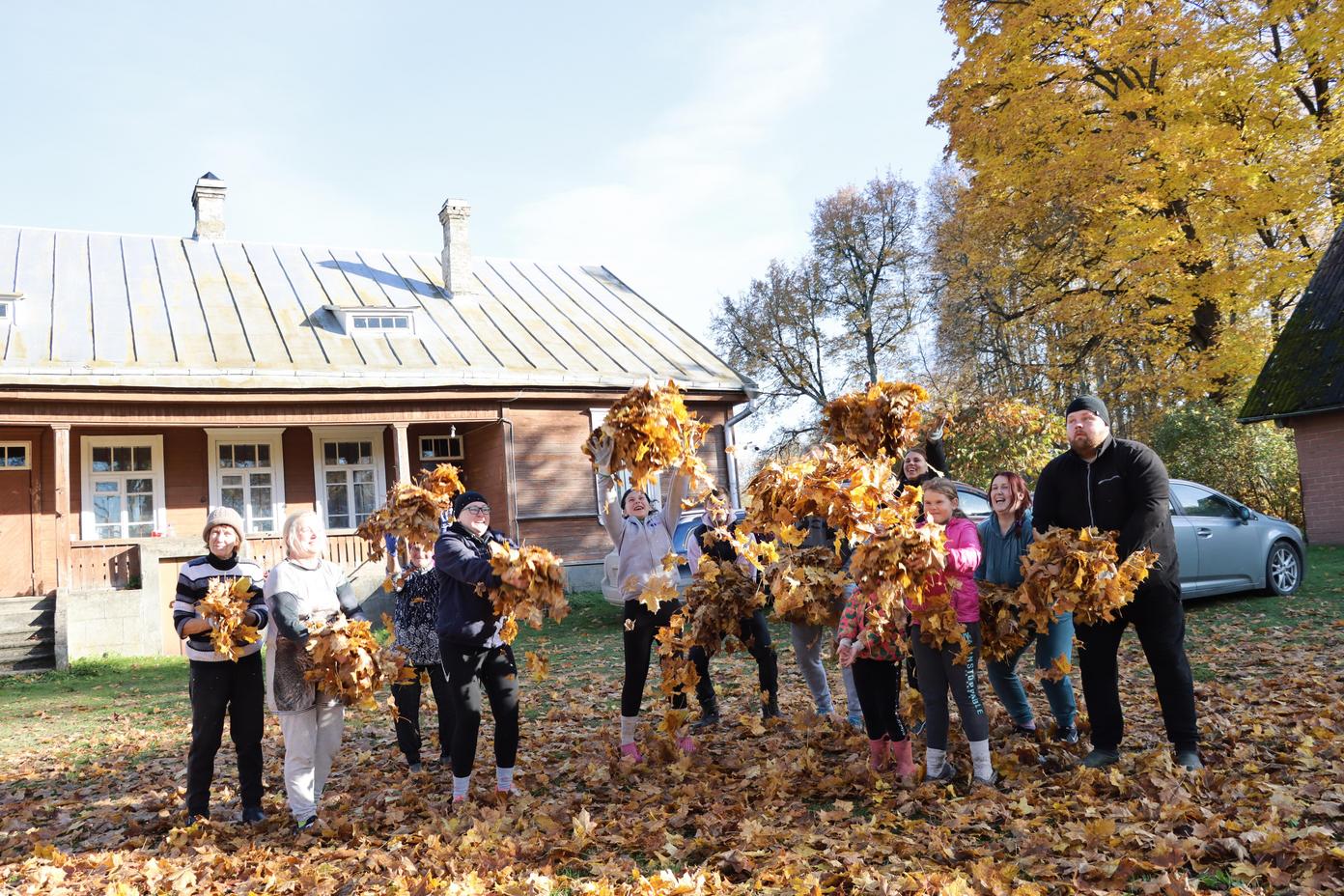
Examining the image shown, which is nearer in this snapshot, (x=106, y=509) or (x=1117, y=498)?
(x=1117, y=498)

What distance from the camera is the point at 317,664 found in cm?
529

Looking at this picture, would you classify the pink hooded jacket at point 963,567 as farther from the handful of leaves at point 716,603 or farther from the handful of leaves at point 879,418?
the handful of leaves at point 716,603

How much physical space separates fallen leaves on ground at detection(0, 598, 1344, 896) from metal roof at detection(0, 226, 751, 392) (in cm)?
1091

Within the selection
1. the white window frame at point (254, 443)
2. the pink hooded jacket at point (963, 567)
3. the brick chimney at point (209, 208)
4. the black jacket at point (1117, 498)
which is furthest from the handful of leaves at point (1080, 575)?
the brick chimney at point (209, 208)

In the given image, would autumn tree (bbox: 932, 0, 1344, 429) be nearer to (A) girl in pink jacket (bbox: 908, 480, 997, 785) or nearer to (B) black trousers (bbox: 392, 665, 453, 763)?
(A) girl in pink jacket (bbox: 908, 480, 997, 785)

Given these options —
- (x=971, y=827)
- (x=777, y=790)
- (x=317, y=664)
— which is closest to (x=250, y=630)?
(x=317, y=664)

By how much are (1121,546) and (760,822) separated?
236 cm

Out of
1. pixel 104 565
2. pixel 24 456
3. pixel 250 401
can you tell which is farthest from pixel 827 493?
pixel 24 456

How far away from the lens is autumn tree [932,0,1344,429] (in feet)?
56.6

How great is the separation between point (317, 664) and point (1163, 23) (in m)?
18.8

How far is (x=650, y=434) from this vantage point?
18.2 ft

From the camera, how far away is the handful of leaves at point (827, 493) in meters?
4.96

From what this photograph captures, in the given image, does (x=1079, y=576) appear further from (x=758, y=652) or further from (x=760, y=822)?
(x=758, y=652)

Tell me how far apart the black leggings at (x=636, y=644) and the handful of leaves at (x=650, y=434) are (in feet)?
2.97
